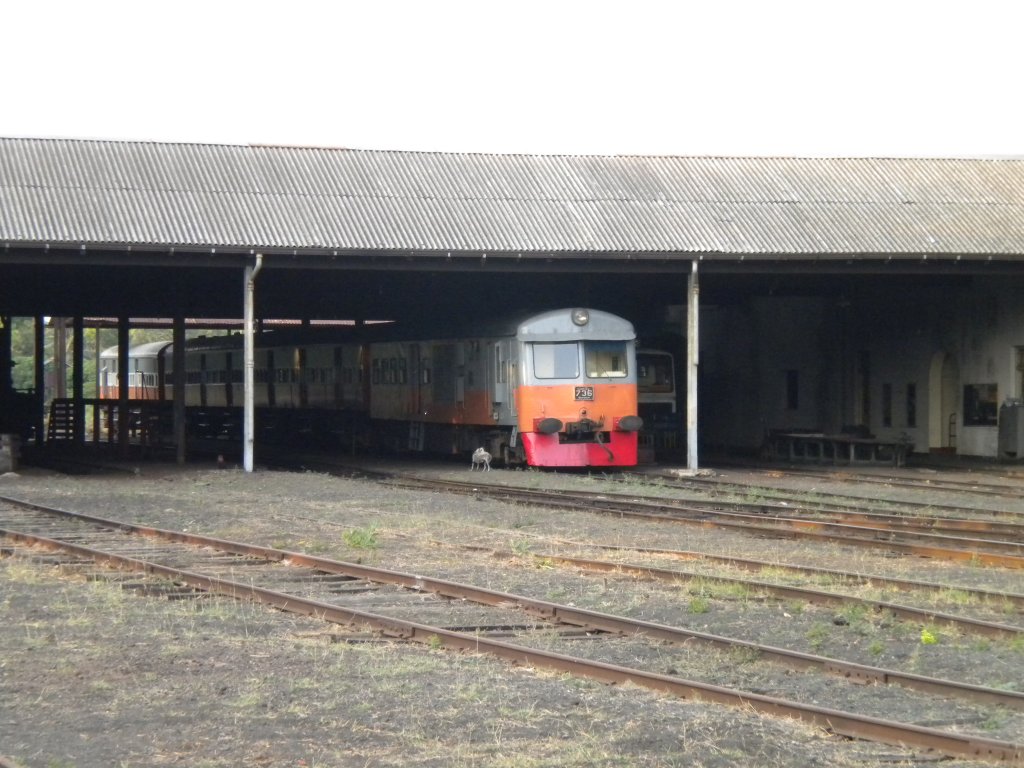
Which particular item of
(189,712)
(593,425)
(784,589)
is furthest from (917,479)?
(189,712)

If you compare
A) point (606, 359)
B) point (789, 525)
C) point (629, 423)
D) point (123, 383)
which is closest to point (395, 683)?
point (789, 525)

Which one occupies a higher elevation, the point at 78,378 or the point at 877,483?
the point at 78,378

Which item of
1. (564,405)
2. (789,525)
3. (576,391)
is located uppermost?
(576,391)

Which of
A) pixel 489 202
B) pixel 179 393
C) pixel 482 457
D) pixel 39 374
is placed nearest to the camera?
pixel 482 457

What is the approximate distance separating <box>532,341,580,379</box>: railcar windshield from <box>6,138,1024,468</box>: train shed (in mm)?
1500

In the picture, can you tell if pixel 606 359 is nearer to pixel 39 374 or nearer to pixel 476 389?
pixel 476 389

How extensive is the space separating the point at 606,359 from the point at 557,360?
3.53ft

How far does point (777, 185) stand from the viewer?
29.6 metres

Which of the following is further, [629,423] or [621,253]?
[629,423]

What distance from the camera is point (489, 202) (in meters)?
27.2

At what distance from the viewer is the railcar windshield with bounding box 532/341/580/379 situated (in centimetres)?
2533

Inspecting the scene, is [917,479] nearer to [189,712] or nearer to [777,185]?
[777,185]

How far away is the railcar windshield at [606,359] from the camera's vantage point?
25.8 metres

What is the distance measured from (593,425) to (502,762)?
19.5 m
